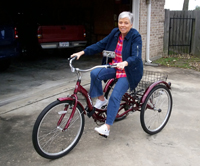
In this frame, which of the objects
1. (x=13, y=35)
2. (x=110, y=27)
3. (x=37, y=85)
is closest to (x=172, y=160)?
(x=37, y=85)

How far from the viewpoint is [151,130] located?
3666 millimetres

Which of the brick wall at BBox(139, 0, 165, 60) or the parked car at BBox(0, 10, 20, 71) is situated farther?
the brick wall at BBox(139, 0, 165, 60)

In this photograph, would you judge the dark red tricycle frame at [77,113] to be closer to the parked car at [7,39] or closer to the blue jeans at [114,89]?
the blue jeans at [114,89]

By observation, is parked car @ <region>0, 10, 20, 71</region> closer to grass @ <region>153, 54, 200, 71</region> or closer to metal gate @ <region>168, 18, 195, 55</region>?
grass @ <region>153, 54, 200, 71</region>

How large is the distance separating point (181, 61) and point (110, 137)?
6368 mm

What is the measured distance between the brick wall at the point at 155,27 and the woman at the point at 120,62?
16.8 feet

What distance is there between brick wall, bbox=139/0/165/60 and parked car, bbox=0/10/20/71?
4.03 meters

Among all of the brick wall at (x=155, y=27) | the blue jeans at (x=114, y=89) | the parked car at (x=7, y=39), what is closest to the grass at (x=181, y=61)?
the brick wall at (x=155, y=27)

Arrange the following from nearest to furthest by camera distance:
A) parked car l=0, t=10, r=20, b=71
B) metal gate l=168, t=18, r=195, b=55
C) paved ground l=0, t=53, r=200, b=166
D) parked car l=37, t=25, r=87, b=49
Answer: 1. paved ground l=0, t=53, r=200, b=166
2. parked car l=0, t=10, r=20, b=71
3. parked car l=37, t=25, r=87, b=49
4. metal gate l=168, t=18, r=195, b=55

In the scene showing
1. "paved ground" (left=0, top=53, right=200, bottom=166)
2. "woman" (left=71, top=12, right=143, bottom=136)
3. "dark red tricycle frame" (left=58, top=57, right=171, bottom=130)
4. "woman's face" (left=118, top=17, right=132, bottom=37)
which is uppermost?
"woman's face" (left=118, top=17, right=132, bottom=37)

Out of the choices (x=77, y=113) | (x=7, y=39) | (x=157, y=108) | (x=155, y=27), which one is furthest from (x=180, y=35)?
(x=77, y=113)

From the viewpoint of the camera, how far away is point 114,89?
10.5 feet

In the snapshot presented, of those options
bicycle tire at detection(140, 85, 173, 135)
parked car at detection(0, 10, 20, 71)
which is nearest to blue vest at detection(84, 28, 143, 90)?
bicycle tire at detection(140, 85, 173, 135)

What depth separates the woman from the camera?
3154mm
